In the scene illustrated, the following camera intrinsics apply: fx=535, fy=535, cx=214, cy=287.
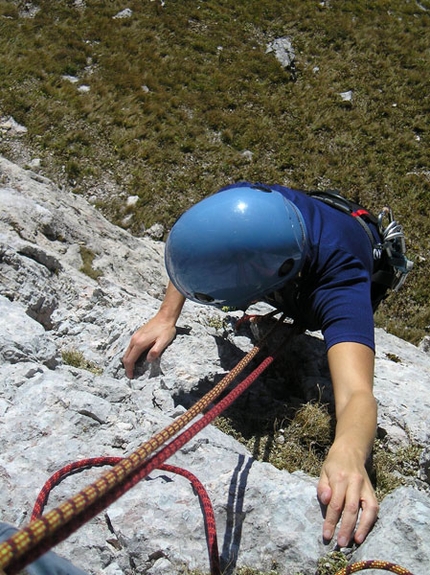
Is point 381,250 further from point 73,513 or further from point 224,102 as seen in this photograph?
point 224,102

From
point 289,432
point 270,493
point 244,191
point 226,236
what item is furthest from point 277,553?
point 244,191

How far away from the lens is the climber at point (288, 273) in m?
3.41

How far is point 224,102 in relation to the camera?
1570 centimetres

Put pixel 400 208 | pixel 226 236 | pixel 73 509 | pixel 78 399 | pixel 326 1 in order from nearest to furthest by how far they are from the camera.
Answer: pixel 73 509, pixel 78 399, pixel 226 236, pixel 400 208, pixel 326 1

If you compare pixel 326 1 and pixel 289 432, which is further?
pixel 326 1

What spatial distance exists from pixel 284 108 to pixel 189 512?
1469cm

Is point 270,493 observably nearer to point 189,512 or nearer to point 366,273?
point 189,512

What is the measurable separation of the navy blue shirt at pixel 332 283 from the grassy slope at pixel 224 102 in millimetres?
6207

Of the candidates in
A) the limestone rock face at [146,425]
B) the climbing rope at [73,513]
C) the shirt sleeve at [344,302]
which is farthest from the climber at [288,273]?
the climbing rope at [73,513]

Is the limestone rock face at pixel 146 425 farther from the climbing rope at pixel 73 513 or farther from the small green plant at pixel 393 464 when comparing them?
the climbing rope at pixel 73 513

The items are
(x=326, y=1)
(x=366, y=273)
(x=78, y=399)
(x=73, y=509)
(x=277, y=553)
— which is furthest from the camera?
(x=326, y=1)

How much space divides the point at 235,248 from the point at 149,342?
4.09 ft

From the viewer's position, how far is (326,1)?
65.2ft

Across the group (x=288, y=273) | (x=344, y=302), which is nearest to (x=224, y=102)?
(x=288, y=273)
